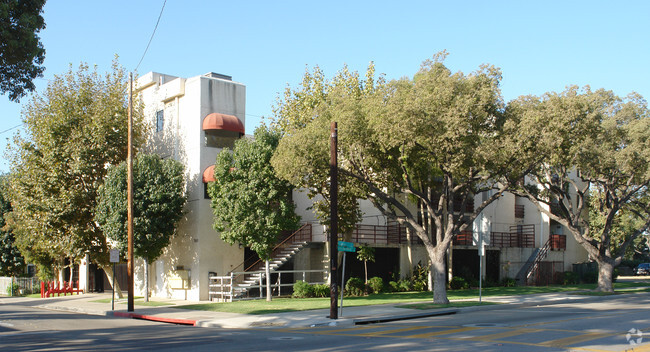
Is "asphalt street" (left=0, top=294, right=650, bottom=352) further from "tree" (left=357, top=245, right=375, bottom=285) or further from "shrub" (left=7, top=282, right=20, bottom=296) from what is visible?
"shrub" (left=7, top=282, right=20, bottom=296)

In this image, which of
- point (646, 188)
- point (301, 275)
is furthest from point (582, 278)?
point (301, 275)

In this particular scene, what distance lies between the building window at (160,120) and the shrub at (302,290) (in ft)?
40.4

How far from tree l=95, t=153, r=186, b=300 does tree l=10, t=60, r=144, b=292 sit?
227cm

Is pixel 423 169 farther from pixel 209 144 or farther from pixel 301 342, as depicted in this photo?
pixel 301 342

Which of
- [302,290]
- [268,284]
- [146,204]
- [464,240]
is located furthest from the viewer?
[464,240]

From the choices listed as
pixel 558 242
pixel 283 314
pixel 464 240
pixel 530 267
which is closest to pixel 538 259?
pixel 530 267

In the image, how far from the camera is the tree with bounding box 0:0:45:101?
51.2 feet

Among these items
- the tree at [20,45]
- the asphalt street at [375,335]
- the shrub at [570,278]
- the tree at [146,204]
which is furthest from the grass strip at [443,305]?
the shrub at [570,278]

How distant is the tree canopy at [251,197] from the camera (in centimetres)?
2783

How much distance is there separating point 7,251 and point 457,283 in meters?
33.1

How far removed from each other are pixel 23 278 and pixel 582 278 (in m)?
42.6

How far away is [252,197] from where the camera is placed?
2797 cm

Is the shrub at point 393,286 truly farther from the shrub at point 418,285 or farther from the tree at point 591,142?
the tree at point 591,142

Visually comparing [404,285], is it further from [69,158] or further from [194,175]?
[69,158]
